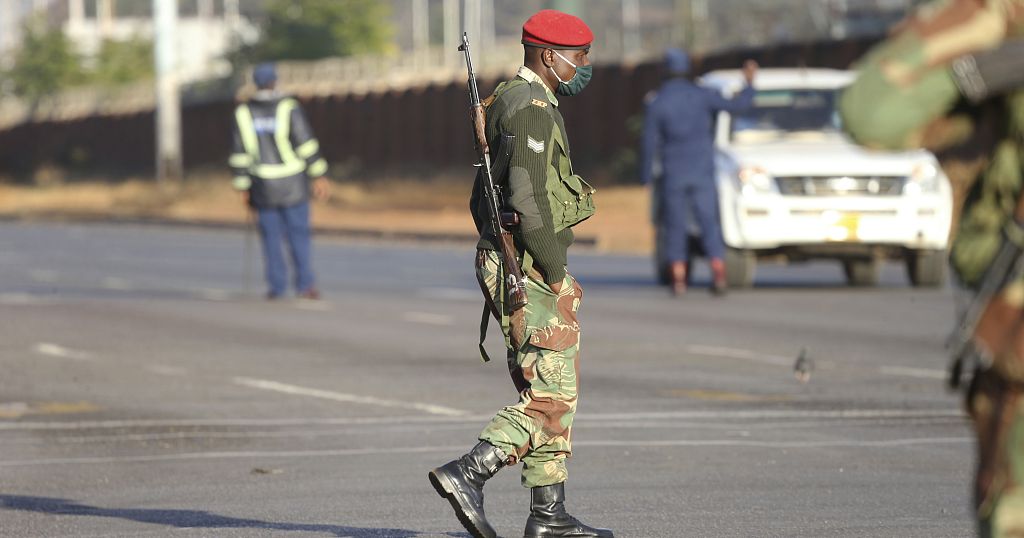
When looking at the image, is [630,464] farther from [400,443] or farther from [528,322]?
[528,322]

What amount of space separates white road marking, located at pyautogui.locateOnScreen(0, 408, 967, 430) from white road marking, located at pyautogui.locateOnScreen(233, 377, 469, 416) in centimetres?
26

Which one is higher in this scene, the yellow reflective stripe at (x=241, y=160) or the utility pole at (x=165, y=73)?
the yellow reflective stripe at (x=241, y=160)

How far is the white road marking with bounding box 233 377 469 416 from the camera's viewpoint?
11025 millimetres

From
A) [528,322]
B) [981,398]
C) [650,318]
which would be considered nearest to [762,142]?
[650,318]

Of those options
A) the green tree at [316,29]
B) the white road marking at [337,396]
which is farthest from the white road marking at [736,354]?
the green tree at [316,29]

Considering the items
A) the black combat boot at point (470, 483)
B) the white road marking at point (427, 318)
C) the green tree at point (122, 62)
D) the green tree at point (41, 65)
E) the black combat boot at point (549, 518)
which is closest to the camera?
the black combat boot at point (470, 483)

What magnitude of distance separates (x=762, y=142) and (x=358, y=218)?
2462 cm

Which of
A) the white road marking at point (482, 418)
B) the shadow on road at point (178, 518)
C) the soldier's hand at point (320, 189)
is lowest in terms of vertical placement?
the soldier's hand at point (320, 189)

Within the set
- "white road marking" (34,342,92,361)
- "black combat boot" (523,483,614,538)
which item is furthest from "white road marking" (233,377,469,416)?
"black combat boot" (523,483,614,538)

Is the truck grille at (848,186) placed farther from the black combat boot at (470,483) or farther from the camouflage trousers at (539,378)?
the black combat boot at (470,483)

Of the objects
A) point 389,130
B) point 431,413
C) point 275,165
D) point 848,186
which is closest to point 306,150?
point 275,165

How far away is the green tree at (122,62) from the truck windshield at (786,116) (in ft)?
287

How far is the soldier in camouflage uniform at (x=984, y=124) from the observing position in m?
4.03

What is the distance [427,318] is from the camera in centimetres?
1677
